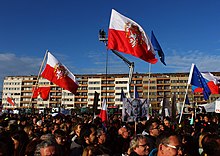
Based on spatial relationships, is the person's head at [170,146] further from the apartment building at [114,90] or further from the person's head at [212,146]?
the apartment building at [114,90]

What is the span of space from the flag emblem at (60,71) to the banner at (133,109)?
5854 mm

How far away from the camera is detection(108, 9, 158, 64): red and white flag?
35.0 ft

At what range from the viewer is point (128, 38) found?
35.9 feet

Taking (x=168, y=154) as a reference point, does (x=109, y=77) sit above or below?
above

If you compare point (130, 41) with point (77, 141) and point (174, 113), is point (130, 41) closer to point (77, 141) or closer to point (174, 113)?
point (174, 113)

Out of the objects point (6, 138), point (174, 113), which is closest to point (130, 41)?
point (174, 113)

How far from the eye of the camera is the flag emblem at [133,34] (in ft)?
36.0

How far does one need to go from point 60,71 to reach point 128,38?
451cm

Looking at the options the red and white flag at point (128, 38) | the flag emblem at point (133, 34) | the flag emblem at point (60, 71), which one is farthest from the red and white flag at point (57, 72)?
the flag emblem at point (133, 34)

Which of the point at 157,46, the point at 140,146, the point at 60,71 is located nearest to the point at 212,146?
the point at 140,146

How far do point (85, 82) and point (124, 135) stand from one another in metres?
126

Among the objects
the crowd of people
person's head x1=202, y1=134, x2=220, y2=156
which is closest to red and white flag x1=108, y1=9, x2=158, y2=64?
the crowd of people

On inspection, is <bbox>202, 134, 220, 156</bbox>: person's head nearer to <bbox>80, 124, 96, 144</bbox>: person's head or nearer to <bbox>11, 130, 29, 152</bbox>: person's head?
<bbox>80, 124, 96, 144</bbox>: person's head

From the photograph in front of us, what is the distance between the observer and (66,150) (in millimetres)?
5766
